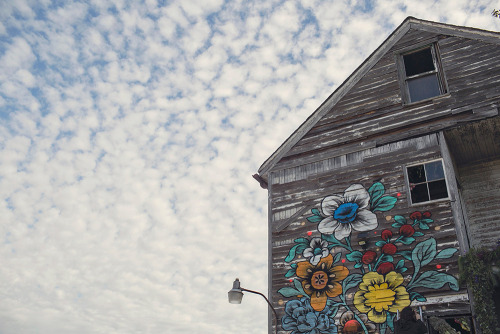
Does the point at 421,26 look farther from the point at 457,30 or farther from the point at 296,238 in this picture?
the point at 296,238

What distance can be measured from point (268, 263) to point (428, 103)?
5791 mm

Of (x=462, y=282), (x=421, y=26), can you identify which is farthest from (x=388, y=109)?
(x=462, y=282)

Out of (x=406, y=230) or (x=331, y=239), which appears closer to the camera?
(x=406, y=230)

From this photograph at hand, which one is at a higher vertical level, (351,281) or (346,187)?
(346,187)

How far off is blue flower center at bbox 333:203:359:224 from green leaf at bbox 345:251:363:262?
2.71 feet

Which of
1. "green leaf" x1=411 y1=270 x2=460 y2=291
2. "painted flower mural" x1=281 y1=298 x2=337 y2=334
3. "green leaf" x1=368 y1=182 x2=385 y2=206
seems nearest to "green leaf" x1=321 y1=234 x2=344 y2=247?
"green leaf" x1=368 y1=182 x2=385 y2=206

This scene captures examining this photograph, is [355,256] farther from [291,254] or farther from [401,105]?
[401,105]

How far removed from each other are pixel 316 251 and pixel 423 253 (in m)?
2.54

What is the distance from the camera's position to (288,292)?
1059cm

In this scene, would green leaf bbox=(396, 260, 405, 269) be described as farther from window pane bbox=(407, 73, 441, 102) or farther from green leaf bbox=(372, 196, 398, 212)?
window pane bbox=(407, 73, 441, 102)

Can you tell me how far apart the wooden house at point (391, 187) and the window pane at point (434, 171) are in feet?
0.07

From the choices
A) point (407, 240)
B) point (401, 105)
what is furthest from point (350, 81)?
point (407, 240)

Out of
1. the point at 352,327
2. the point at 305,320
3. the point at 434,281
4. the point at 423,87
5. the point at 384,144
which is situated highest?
the point at 423,87

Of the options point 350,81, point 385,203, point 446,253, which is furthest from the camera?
point 350,81
